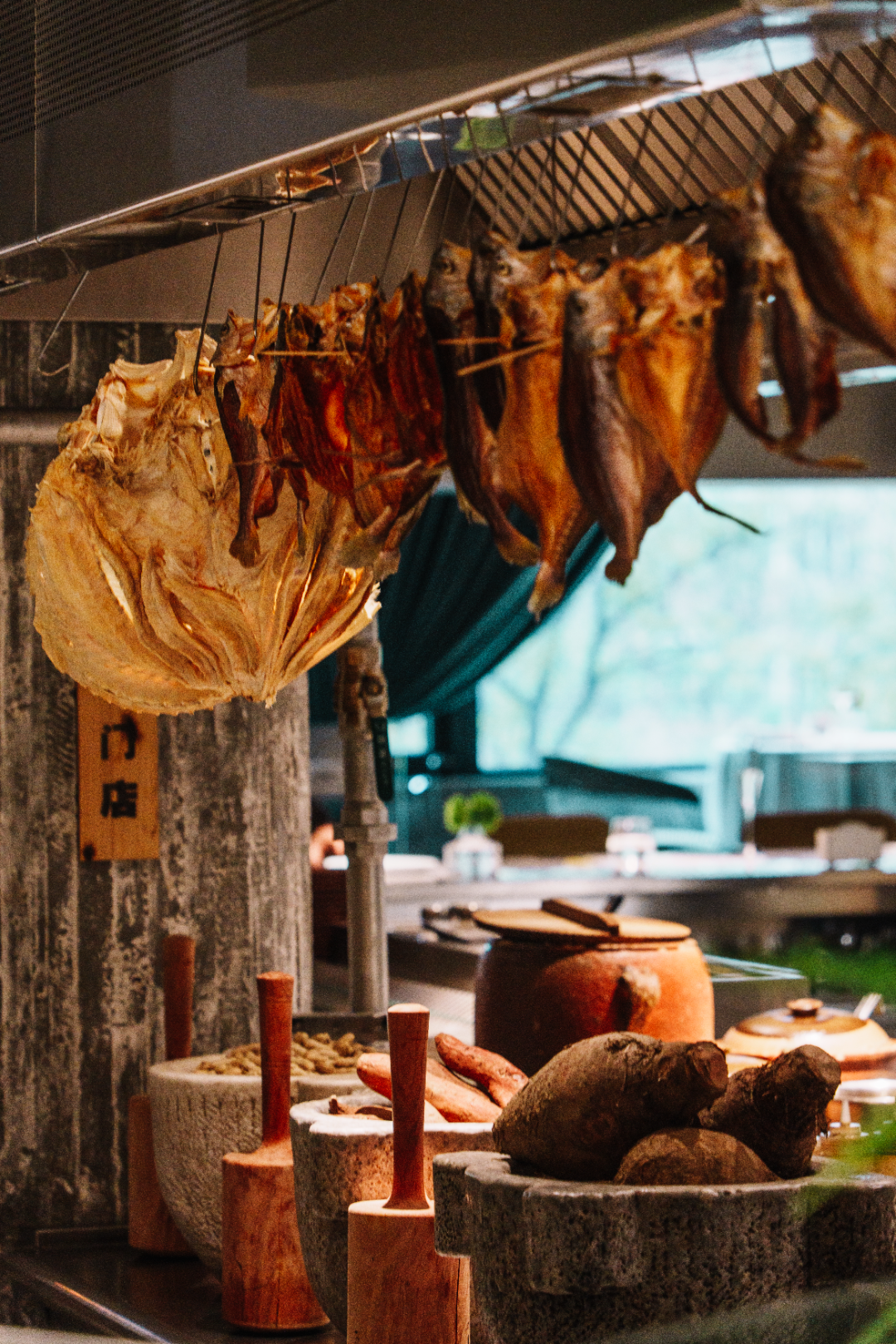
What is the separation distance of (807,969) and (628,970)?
116 cm

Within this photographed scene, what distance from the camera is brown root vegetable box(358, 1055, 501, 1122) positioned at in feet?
5.95

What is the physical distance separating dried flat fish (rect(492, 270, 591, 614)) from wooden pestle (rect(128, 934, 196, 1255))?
1237 mm

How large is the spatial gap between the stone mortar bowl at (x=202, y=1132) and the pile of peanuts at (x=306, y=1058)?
21mm

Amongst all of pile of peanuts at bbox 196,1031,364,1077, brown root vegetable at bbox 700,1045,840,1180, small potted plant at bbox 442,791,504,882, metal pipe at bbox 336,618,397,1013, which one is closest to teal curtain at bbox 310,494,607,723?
small potted plant at bbox 442,791,504,882

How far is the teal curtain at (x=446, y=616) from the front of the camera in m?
6.69

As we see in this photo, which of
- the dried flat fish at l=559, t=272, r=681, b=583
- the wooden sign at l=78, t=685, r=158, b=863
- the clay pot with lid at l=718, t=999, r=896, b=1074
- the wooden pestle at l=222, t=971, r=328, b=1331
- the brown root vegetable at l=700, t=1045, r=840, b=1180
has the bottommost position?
the wooden pestle at l=222, t=971, r=328, b=1331

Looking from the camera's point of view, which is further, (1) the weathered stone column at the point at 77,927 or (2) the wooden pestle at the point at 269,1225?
(1) the weathered stone column at the point at 77,927

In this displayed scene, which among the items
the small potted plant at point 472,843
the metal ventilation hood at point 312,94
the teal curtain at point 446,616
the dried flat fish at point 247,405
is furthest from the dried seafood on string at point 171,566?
the teal curtain at point 446,616

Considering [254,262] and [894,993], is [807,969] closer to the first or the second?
[894,993]

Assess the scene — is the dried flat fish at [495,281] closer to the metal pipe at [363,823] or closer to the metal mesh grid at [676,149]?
the metal mesh grid at [676,149]

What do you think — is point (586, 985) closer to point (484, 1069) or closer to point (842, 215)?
point (484, 1069)

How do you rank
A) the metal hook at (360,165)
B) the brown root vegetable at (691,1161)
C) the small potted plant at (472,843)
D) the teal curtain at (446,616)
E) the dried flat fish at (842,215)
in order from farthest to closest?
the teal curtain at (446,616) → the small potted plant at (472,843) → the metal hook at (360,165) → the brown root vegetable at (691,1161) → the dried flat fish at (842,215)

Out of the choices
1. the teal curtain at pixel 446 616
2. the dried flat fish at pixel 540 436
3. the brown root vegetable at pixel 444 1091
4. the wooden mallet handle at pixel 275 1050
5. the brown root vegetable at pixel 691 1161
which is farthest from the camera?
the teal curtain at pixel 446 616

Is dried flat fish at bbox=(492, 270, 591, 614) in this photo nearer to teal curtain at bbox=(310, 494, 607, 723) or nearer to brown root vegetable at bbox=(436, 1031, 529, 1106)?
brown root vegetable at bbox=(436, 1031, 529, 1106)
